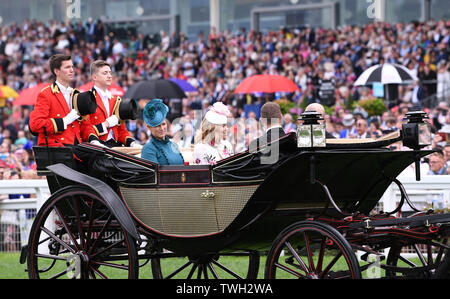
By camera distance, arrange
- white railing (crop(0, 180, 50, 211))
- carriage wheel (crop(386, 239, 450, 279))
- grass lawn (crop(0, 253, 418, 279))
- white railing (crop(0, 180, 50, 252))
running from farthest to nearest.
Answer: white railing (crop(0, 180, 50, 252)) < white railing (crop(0, 180, 50, 211)) < grass lawn (crop(0, 253, 418, 279)) < carriage wheel (crop(386, 239, 450, 279))

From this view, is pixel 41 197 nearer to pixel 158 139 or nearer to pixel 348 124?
pixel 158 139

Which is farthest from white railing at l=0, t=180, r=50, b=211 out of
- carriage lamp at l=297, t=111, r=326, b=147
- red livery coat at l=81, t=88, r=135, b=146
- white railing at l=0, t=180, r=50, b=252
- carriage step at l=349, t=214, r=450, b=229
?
carriage step at l=349, t=214, r=450, b=229

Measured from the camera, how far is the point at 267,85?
678 inches

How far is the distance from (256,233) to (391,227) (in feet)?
3.33

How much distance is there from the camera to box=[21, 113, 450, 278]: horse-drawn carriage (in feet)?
16.5

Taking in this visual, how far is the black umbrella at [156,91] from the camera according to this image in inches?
622

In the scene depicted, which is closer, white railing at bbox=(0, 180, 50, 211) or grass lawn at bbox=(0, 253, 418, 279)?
grass lawn at bbox=(0, 253, 418, 279)

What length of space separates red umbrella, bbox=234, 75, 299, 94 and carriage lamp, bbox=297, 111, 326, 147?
478 inches

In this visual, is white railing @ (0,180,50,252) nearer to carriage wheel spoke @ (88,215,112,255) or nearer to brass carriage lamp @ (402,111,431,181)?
carriage wheel spoke @ (88,215,112,255)

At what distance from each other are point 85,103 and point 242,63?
52.7 ft

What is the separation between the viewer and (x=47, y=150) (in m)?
6.33

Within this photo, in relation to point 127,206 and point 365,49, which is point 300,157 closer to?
point 127,206

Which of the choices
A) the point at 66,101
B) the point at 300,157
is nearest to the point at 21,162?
the point at 66,101

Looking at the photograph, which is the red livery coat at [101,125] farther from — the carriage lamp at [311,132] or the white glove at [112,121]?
the carriage lamp at [311,132]
